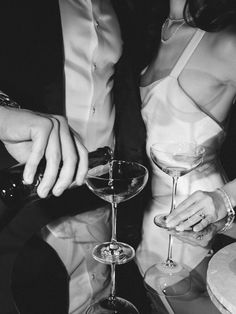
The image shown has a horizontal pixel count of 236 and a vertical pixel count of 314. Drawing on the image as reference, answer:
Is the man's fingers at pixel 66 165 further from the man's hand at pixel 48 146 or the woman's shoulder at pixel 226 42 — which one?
the woman's shoulder at pixel 226 42

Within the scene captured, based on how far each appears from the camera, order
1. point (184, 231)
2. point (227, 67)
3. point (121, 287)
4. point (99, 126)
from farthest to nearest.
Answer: point (99, 126) < point (227, 67) < point (184, 231) < point (121, 287)

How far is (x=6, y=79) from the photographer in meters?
1.54

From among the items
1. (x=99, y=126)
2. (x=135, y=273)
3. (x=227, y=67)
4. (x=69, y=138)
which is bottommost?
(x=99, y=126)

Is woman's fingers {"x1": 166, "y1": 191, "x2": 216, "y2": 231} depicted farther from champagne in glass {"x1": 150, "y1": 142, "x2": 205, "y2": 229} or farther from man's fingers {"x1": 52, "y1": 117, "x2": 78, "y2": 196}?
man's fingers {"x1": 52, "y1": 117, "x2": 78, "y2": 196}

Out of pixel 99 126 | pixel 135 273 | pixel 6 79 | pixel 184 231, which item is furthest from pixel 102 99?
pixel 135 273

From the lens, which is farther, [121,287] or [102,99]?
[102,99]

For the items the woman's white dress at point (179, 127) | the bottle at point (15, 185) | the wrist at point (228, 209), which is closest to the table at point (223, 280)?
the wrist at point (228, 209)

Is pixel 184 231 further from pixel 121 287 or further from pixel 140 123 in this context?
pixel 140 123

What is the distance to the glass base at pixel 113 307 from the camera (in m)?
0.84

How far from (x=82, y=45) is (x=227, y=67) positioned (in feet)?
2.36

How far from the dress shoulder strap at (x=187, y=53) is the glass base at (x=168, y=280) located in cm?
117

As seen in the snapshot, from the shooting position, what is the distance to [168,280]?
1003 millimetres

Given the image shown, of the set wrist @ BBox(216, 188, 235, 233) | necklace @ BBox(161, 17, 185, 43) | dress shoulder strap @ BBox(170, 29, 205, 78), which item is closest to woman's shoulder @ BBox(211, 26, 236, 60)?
dress shoulder strap @ BBox(170, 29, 205, 78)

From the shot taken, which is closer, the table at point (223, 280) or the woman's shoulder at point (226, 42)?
the table at point (223, 280)
